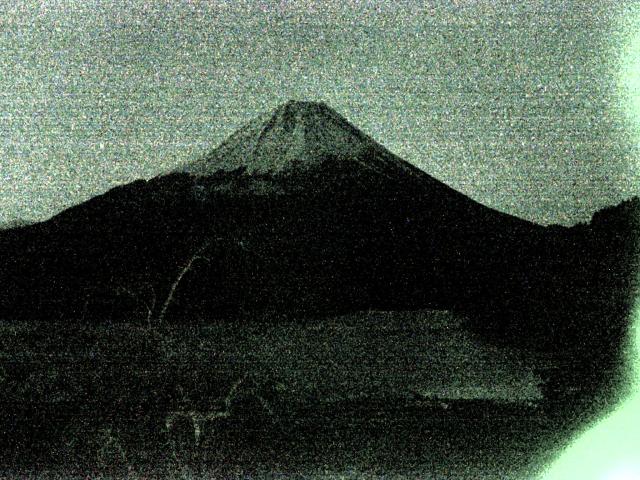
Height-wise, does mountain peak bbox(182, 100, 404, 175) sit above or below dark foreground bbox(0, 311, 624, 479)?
above

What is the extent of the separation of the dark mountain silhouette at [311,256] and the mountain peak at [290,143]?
0.28 metres

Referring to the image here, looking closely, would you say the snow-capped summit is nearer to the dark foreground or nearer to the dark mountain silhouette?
the dark mountain silhouette

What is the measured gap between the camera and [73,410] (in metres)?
8.05

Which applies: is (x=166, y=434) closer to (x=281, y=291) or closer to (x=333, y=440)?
(x=333, y=440)

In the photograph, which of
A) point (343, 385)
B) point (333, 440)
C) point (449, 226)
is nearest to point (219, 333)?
point (343, 385)

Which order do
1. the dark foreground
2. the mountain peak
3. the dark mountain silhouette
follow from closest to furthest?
1. the dark foreground
2. the dark mountain silhouette
3. the mountain peak

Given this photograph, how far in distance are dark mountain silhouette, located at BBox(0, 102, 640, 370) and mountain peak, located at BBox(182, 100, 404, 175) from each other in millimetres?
283

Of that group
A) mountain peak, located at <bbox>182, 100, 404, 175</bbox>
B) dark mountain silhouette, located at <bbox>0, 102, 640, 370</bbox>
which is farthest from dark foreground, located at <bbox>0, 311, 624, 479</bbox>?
mountain peak, located at <bbox>182, 100, 404, 175</bbox>

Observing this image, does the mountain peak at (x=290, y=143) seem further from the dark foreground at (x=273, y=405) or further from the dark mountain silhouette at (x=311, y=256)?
the dark foreground at (x=273, y=405)

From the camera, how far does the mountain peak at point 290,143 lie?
60.6 feet

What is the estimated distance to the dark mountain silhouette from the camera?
1036 cm

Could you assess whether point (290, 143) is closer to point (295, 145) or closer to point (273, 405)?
point (295, 145)

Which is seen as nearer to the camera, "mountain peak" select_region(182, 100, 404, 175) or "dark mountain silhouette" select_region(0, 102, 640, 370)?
"dark mountain silhouette" select_region(0, 102, 640, 370)

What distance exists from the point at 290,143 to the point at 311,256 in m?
7.06
